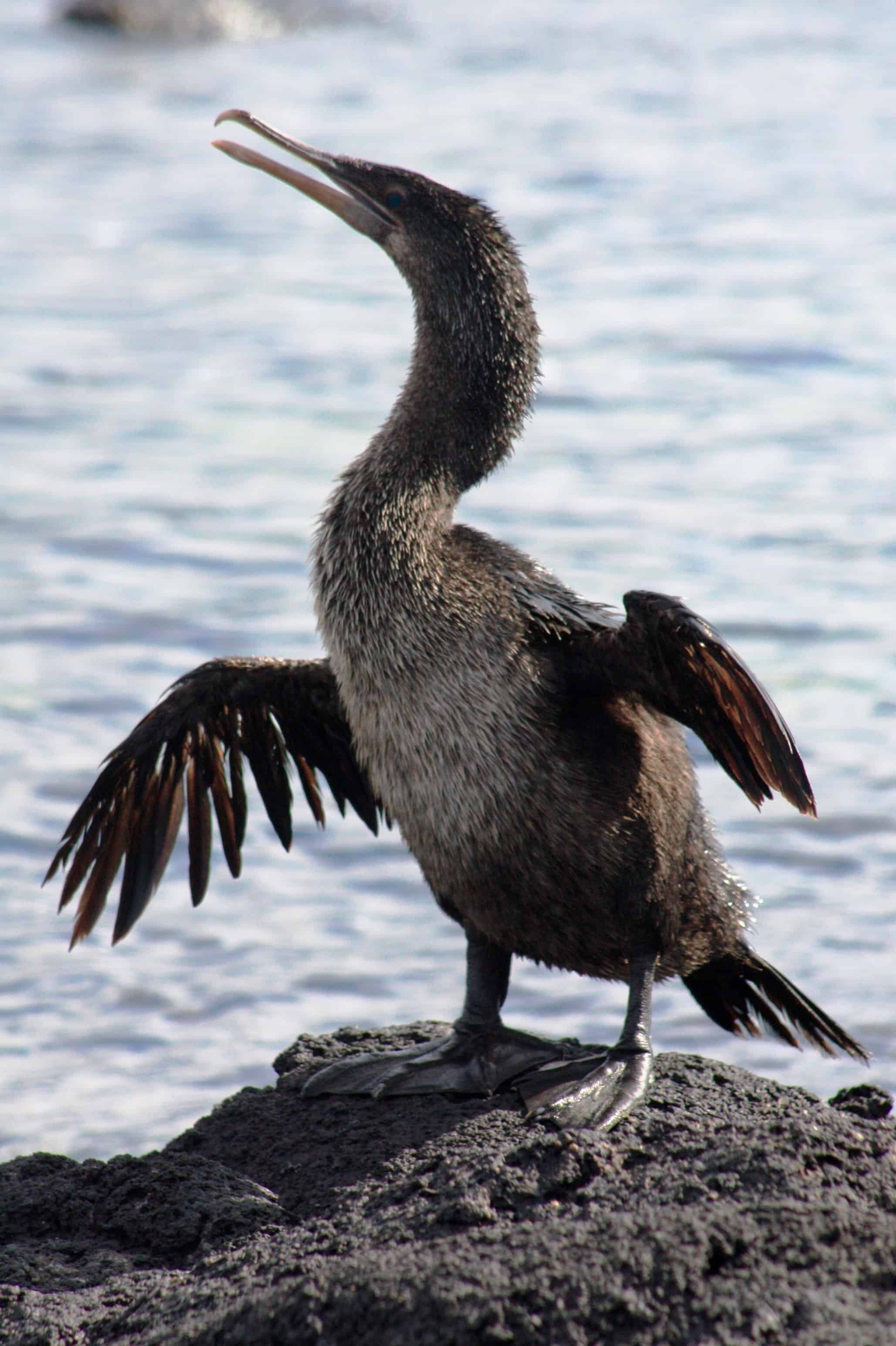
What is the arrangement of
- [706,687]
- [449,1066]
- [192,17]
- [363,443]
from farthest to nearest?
Answer: [192,17] < [363,443] < [449,1066] < [706,687]

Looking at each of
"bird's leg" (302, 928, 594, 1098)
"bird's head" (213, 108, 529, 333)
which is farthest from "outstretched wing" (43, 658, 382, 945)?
"bird's head" (213, 108, 529, 333)

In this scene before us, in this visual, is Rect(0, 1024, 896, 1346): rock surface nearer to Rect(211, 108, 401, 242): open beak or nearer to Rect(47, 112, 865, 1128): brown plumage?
Rect(47, 112, 865, 1128): brown plumage

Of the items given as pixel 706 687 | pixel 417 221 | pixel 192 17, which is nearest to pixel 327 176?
pixel 417 221

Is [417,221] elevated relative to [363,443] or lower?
lower

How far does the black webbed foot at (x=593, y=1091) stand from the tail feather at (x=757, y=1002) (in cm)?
45

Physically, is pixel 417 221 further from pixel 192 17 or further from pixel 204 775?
pixel 192 17

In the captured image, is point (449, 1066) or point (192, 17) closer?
point (449, 1066)

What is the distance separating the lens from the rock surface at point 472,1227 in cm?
268

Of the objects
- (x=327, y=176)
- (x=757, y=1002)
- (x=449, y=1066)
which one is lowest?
(x=449, y=1066)

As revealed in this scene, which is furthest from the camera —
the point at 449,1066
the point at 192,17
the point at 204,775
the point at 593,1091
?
the point at 192,17

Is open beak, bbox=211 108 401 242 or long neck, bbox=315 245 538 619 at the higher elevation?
open beak, bbox=211 108 401 242

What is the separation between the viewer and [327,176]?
4730 millimetres

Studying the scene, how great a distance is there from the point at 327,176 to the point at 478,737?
64.0 inches

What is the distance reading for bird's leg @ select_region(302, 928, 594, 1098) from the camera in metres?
4.12
